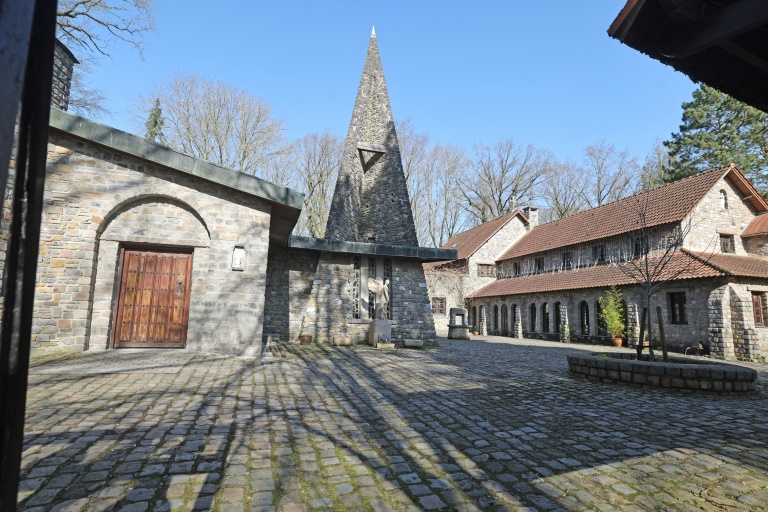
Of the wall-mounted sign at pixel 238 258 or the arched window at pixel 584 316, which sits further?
the arched window at pixel 584 316

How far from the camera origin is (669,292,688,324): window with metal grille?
16.3 metres

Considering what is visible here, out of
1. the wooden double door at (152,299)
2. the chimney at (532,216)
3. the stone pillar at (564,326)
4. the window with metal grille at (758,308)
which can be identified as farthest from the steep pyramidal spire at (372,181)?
the chimney at (532,216)

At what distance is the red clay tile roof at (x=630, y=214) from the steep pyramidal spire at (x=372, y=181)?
8.76 metres

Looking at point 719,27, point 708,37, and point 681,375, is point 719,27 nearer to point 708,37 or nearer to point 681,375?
point 708,37

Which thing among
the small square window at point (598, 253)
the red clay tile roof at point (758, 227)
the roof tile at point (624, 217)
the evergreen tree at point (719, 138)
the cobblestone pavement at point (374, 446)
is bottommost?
the cobblestone pavement at point (374, 446)

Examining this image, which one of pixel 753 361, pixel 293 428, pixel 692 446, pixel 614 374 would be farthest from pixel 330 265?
pixel 753 361

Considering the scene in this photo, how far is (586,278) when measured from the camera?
20.9m

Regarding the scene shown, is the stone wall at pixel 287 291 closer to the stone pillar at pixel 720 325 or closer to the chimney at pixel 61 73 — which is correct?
the chimney at pixel 61 73

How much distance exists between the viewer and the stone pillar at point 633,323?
1738 centimetres

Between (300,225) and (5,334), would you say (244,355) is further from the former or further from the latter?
(300,225)

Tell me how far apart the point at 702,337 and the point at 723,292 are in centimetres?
182

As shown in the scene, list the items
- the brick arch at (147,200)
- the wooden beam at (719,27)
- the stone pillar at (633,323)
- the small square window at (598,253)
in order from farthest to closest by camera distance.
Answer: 1. the small square window at (598,253)
2. the stone pillar at (633,323)
3. the brick arch at (147,200)
4. the wooden beam at (719,27)

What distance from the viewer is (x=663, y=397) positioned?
6.30 meters

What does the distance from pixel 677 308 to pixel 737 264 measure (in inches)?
102
